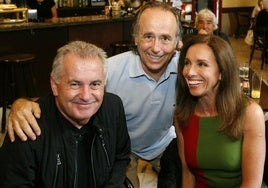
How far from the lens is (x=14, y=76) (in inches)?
166

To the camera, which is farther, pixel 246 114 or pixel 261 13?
pixel 261 13

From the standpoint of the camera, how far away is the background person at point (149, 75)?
2.12 metres

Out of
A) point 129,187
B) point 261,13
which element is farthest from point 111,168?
point 261,13

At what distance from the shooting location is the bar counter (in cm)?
463

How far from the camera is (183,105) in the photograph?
6.36ft

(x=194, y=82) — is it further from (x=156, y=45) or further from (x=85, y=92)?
(x=85, y=92)

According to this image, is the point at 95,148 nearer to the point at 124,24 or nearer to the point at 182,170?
the point at 182,170

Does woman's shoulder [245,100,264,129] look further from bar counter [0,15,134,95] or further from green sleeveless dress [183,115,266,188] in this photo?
bar counter [0,15,134,95]

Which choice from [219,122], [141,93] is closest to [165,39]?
[141,93]

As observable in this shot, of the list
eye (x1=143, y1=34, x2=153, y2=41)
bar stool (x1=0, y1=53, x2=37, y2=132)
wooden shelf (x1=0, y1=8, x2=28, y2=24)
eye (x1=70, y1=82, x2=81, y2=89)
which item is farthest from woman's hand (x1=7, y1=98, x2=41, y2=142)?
wooden shelf (x1=0, y1=8, x2=28, y2=24)

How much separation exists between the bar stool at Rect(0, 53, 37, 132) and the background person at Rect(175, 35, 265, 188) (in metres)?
2.70

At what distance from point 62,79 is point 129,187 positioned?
66 centimetres

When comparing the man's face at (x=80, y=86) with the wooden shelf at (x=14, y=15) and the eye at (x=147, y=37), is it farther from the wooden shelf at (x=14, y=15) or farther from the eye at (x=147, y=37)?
the wooden shelf at (x=14, y=15)

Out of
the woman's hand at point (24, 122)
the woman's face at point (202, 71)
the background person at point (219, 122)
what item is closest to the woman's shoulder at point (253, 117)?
the background person at point (219, 122)
